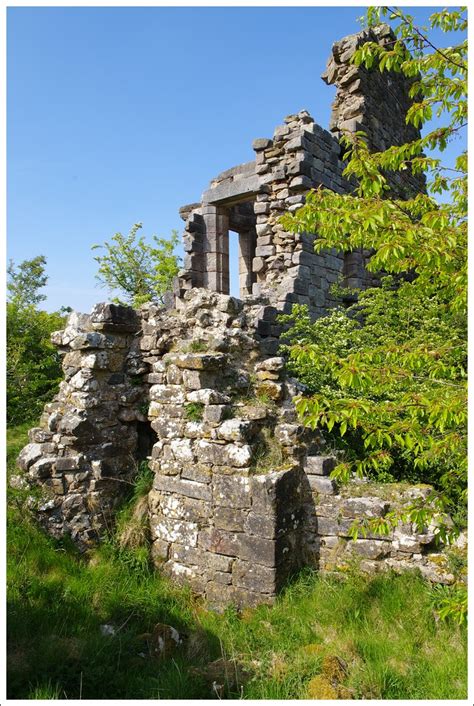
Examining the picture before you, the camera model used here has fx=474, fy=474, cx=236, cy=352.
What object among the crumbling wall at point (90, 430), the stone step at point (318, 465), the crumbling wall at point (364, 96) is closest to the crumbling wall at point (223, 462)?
the stone step at point (318, 465)

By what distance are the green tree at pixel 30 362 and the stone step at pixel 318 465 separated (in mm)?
5620

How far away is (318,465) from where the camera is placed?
5.39 m

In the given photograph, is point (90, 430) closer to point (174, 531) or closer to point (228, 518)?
point (174, 531)

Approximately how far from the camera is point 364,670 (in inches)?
145

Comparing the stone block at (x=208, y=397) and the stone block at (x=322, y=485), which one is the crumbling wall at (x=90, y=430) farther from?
the stone block at (x=322, y=485)

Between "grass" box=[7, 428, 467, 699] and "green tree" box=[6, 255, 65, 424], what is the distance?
151 inches

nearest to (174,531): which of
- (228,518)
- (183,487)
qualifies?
(183,487)

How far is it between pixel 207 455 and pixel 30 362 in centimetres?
576

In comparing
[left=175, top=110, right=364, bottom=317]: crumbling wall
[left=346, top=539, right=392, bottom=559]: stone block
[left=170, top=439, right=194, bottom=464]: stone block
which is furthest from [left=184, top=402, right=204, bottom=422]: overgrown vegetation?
[left=175, top=110, right=364, bottom=317]: crumbling wall

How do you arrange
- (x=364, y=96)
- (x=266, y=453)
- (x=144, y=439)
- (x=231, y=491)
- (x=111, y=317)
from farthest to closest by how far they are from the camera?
(x=364, y=96) → (x=144, y=439) → (x=111, y=317) → (x=266, y=453) → (x=231, y=491)

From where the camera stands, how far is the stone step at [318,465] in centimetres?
537

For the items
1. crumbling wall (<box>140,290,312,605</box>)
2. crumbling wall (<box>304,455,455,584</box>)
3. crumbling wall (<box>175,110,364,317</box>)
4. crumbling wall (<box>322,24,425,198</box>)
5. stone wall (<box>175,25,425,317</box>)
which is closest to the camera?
crumbling wall (<box>304,455,455,584</box>)

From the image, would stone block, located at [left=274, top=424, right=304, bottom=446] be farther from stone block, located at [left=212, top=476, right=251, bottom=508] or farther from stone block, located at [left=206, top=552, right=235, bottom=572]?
stone block, located at [left=206, top=552, right=235, bottom=572]

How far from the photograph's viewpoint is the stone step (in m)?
5.37
